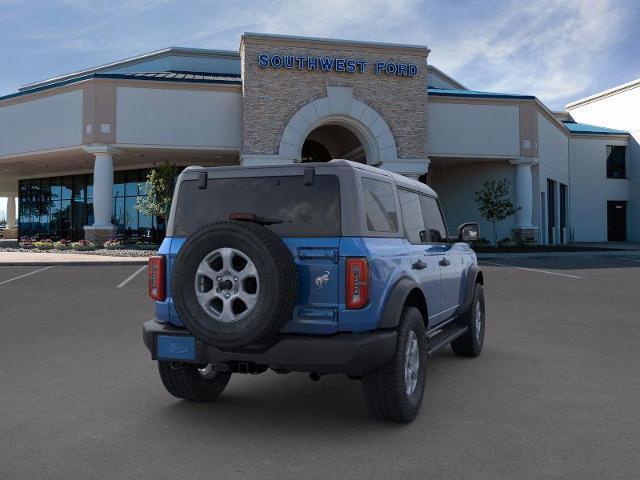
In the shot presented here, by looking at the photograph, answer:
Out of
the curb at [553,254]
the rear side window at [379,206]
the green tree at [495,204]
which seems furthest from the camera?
the green tree at [495,204]

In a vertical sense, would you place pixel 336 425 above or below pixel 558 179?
below

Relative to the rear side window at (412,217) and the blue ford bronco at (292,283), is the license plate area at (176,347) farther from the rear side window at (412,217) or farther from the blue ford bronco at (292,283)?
the rear side window at (412,217)

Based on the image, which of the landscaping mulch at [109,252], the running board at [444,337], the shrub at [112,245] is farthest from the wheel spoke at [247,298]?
the shrub at [112,245]

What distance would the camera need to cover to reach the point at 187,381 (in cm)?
492

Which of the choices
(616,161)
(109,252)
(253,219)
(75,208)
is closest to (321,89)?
(109,252)

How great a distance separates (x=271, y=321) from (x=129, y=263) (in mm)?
19837

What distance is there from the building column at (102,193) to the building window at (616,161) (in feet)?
114

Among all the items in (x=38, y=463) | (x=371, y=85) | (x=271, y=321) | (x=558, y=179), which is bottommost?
(x=38, y=463)

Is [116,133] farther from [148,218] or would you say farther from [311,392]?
[311,392]

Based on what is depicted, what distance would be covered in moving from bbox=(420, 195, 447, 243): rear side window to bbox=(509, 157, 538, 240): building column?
28.0m

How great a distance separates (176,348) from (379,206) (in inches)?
74.0

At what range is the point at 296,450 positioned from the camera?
400 cm

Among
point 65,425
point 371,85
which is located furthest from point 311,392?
point 371,85

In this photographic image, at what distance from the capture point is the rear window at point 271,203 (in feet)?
14.5
